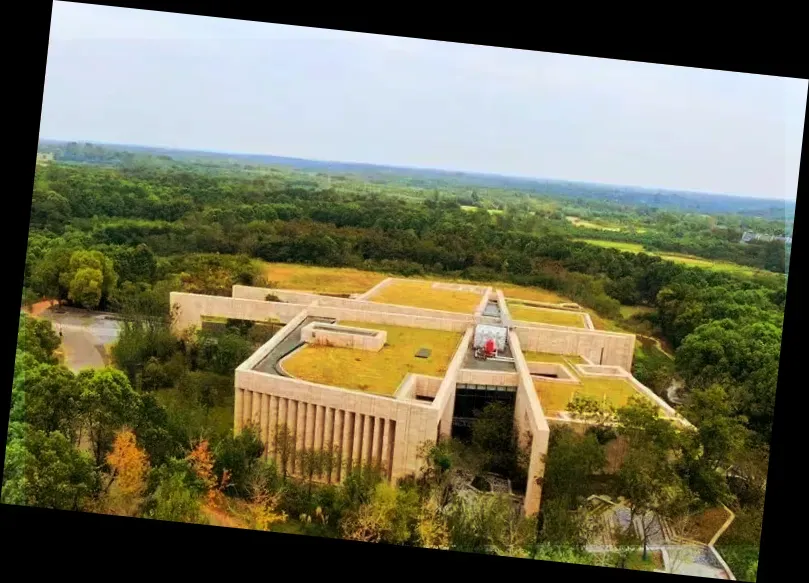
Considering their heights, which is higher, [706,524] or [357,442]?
[357,442]

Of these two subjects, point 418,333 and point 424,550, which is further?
point 418,333

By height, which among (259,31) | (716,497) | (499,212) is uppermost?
(259,31)

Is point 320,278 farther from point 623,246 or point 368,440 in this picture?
point 623,246

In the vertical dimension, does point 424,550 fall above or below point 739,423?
below

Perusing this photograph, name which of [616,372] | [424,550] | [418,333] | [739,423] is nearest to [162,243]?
[418,333]

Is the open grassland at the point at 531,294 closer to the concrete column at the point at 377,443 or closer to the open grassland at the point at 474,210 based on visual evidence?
the open grassland at the point at 474,210

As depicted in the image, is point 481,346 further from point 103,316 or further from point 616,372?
point 103,316

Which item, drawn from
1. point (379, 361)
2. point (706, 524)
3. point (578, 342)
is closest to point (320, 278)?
point (379, 361)
